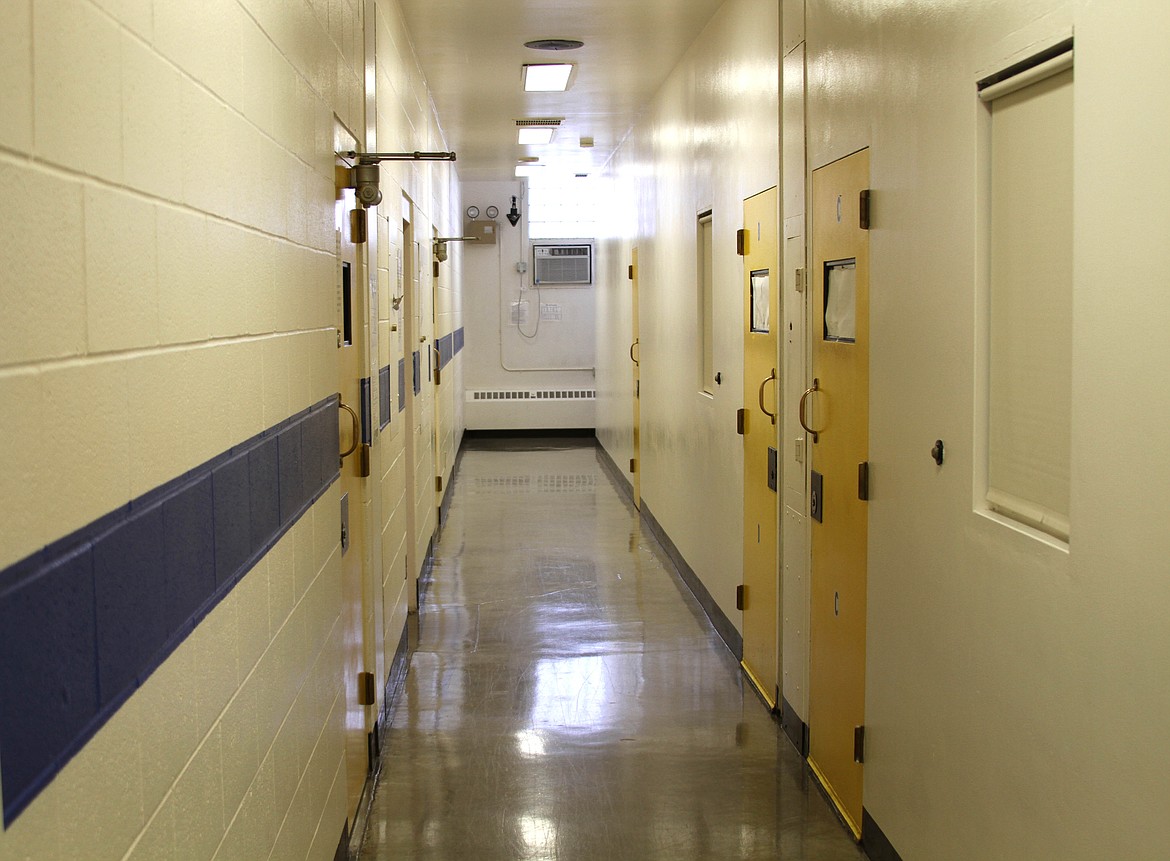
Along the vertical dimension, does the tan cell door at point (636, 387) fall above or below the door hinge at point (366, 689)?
above

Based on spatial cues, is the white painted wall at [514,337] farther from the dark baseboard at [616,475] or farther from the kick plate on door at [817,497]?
the kick plate on door at [817,497]

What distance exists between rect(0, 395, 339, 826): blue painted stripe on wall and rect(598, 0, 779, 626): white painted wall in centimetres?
297

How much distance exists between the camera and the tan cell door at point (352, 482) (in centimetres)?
338

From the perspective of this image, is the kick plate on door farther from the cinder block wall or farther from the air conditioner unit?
the air conditioner unit

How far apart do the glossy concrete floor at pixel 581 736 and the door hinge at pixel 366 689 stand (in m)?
0.28

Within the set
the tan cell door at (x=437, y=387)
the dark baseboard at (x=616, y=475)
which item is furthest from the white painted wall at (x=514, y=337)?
the tan cell door at (x=437, y=387)

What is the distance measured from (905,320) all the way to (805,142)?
46.3 inches

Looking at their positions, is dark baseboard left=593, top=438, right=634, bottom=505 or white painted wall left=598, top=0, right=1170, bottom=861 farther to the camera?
dark baseboard left=593, top=438, right=634, bottom=505

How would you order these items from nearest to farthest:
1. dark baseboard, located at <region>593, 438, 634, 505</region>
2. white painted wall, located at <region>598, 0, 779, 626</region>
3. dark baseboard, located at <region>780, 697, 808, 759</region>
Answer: dark baseboard, located at <region>780, 697, 808, 759</region> → white painted wall, located at <region>598, 0, 779, 626</region> → dark baseboard, located at <region>593, 438, 634, 505</region>

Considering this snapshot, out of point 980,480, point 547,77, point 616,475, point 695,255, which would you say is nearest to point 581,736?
point 980,480

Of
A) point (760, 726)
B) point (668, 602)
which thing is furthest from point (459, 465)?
point (760, 726)

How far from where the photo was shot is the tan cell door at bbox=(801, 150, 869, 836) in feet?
10.9

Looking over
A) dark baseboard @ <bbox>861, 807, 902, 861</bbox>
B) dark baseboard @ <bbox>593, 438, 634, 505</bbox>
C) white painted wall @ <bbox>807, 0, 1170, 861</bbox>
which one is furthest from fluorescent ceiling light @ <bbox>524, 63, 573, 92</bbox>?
dark baseboard @ <bbox>861, 807, 902, 861</bbox>

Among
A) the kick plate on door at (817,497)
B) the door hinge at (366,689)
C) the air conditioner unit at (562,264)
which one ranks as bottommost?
the door hinge at (366,689)
